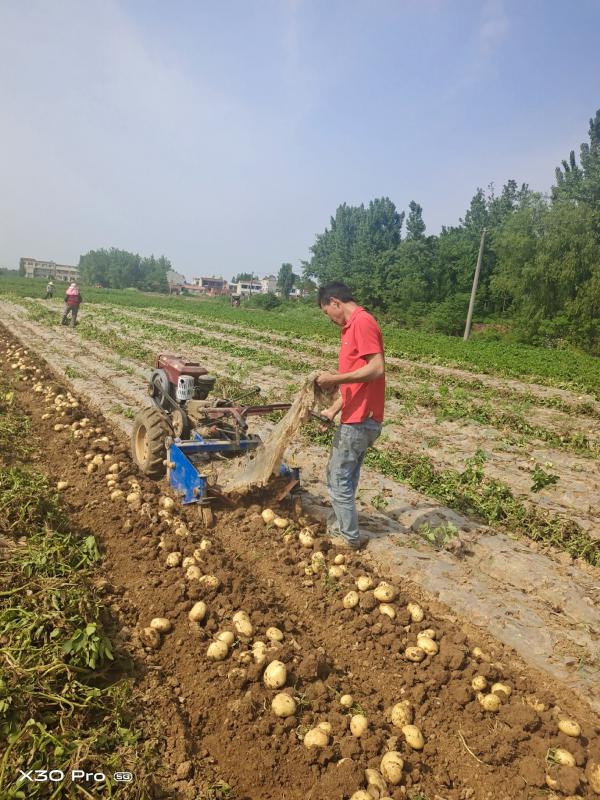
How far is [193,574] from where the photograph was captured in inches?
151

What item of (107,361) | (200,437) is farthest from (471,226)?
(200,437)

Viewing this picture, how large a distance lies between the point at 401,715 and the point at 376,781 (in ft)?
1.46

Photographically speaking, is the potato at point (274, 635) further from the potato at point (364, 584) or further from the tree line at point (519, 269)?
the tree line at point (519, 269)

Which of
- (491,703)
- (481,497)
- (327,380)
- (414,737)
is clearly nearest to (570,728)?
(491,703)

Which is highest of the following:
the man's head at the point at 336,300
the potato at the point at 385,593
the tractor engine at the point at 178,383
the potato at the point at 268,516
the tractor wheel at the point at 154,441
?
the man's head at the point at 336,300

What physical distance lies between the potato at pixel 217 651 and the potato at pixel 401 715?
107 centimetres

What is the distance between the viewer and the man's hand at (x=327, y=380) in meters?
4.11

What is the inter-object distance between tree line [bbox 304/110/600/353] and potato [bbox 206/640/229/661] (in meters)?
29.1

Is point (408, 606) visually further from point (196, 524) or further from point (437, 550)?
point (196, 524)

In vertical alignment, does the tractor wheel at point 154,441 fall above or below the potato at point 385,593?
above

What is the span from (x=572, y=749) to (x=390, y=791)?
1.01 metres

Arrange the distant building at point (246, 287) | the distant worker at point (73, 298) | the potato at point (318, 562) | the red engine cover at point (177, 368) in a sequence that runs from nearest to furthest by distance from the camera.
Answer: the potato at point (318, 562)
the red engine cover at point (177, 368)
the distant worker at point (73, 298)
the distant building at point (246, 287)

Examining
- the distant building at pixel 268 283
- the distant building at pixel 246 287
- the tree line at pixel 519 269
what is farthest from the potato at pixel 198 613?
the distant building at pixel 268 283

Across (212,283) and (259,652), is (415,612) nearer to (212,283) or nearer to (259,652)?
(259,652)
